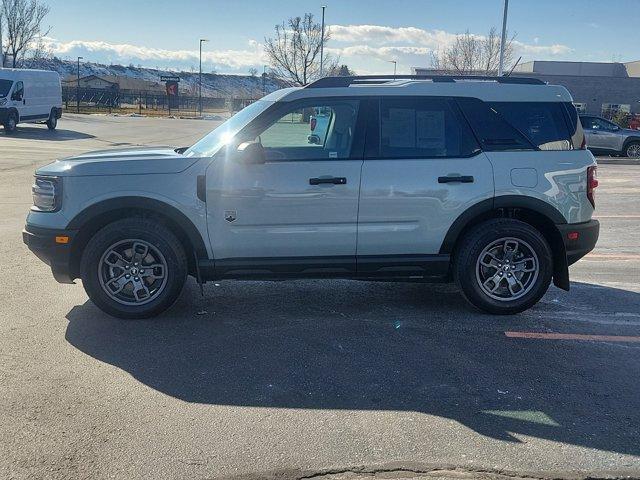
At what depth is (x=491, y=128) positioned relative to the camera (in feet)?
17.2

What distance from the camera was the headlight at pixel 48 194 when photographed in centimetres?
490

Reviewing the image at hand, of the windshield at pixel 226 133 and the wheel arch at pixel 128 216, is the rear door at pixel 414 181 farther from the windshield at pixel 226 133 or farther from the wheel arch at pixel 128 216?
the wheel arch at pixel 128 216

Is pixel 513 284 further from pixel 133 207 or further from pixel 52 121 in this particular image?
pixel 52 121

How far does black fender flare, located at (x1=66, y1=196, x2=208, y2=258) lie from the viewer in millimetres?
4883

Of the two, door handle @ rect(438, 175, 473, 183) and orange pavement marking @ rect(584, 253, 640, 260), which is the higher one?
door handle @ rect(438, 175, 473, 183)

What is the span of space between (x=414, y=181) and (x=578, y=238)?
5.06 ft

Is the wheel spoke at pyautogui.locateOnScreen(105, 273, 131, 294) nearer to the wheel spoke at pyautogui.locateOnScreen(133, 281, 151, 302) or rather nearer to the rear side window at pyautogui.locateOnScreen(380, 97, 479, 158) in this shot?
the wheel spoke at pyautogui.locateOnScreen(133, 281, 151, 302)

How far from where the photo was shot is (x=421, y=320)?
5.22m

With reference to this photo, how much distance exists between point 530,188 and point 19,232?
249 inches

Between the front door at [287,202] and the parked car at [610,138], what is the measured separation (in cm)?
1844

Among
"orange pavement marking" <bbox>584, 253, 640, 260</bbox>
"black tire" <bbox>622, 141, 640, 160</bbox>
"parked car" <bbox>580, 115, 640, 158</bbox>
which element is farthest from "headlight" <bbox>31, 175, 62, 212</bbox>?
"black tire" <bbox>622, 141, 640, 160</bbox>

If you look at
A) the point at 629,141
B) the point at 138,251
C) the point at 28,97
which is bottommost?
the point at 138,251

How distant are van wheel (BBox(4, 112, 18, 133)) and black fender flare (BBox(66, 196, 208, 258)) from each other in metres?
23.0

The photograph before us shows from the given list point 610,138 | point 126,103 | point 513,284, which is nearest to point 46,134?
point 610,138
